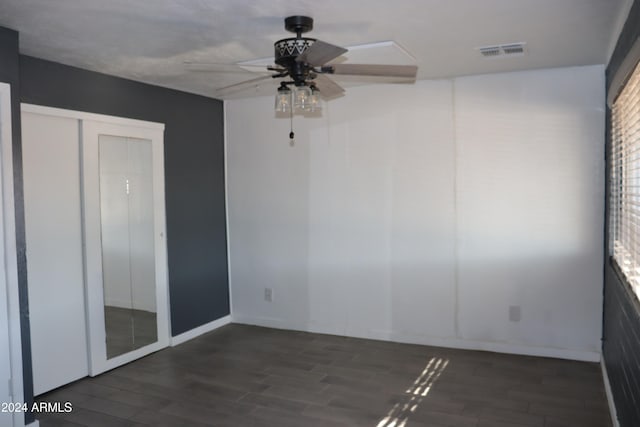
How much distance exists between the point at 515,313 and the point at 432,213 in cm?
107

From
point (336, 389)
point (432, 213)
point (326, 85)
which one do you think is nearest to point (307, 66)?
point (326, 85)

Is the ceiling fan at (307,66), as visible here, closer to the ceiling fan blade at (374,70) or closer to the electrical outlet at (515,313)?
the ceiling fan blade at (374,70)

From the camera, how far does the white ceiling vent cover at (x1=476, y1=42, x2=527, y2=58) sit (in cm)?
340

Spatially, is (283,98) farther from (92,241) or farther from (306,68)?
(92,241)

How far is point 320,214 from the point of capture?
494 cm

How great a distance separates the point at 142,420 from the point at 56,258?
1.34 metres

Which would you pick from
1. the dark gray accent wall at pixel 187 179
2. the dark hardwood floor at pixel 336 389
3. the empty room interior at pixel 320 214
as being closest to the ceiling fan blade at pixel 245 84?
the empty room interior at pixel 320 214

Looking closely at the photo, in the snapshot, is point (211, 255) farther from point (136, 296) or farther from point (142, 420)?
point (142, 420)

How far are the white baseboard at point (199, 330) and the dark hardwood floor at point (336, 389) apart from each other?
11cm

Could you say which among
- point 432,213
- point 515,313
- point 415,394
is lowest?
point 415,394

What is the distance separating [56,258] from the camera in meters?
3.70

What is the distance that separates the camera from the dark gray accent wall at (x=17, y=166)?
2.90 meters

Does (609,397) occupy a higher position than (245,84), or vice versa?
(245,84)

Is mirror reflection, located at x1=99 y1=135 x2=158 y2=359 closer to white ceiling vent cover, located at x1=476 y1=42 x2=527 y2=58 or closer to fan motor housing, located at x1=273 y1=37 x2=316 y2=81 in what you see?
fan motor housing, located at x1=273 y1=37 x2=316 y2=81
